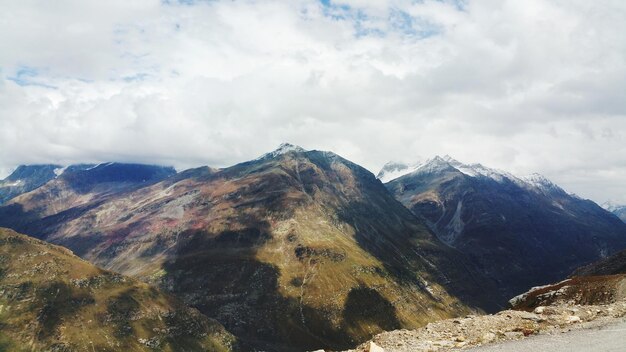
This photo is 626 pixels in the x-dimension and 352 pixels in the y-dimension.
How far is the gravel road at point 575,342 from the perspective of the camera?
2570cm

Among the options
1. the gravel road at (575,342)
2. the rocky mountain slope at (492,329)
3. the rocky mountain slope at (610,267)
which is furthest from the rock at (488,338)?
the rocky mountain slope at (610,267)

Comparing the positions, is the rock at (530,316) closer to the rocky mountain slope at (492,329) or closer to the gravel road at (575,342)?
the rocky mountain slope at (492,329)

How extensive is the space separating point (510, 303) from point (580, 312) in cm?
3336

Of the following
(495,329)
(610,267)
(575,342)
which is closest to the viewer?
(575,342)

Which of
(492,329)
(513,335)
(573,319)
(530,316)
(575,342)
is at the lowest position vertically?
(492,329)

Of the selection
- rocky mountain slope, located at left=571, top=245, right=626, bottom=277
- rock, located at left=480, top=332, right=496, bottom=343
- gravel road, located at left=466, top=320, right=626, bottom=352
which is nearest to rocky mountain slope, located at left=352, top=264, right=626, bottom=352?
rock, located at left=480, top=332, right=496, bottom=343

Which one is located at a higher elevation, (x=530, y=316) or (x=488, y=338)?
(x=530, y=316)

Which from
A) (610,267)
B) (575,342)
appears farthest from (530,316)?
(610,267)

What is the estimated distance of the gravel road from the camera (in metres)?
25.7

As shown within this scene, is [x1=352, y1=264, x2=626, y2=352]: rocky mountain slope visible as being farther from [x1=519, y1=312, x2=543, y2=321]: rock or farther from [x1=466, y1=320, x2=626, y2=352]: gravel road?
[x1=466, y1=320, x2=626, y2=352]: gravel road

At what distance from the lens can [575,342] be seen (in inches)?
1070

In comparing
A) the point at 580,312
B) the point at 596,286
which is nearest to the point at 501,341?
the point at 580,312

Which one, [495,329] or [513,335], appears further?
[495,329]

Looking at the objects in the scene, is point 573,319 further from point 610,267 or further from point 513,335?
point 610,267
